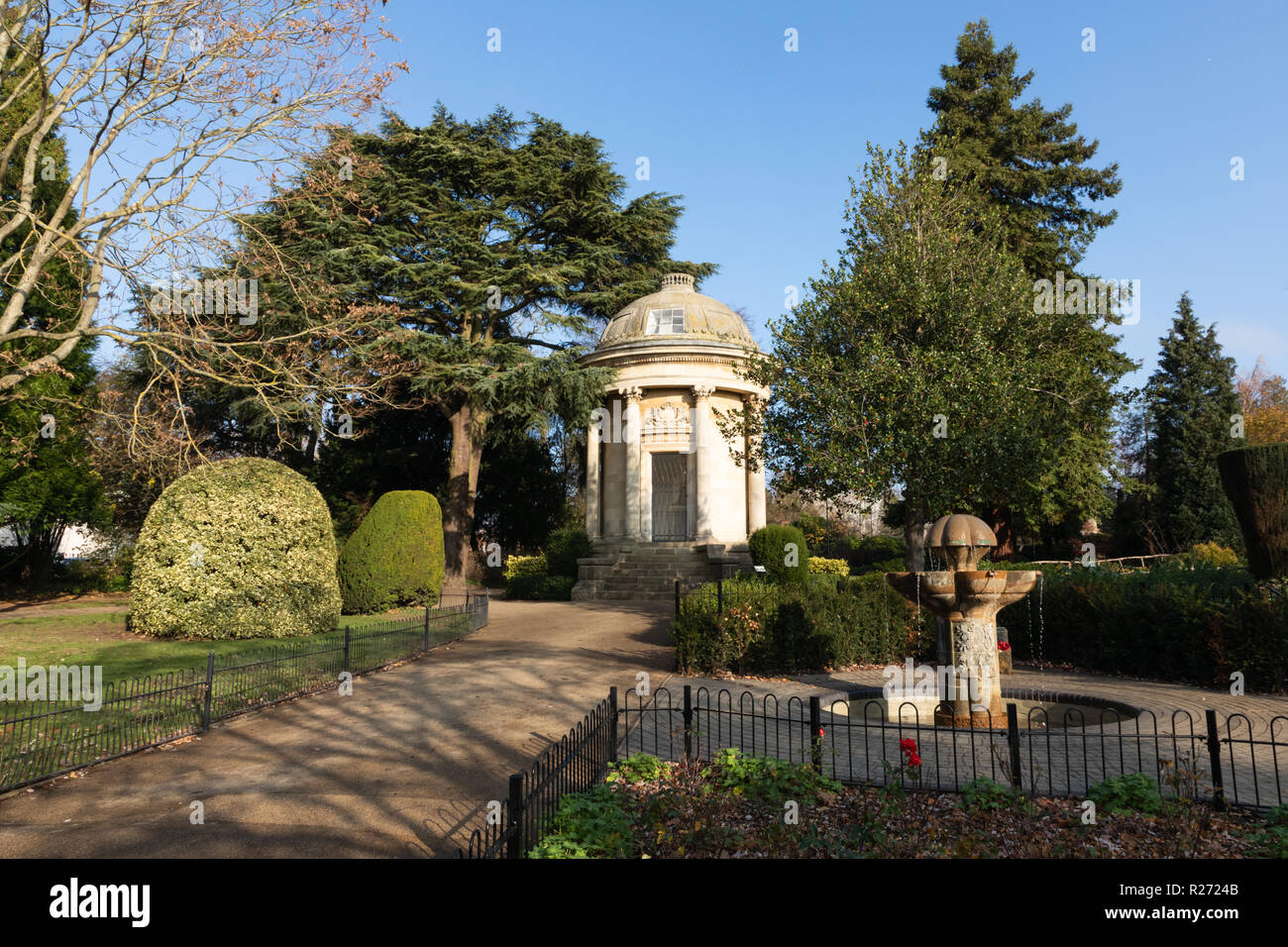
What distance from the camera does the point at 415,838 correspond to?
5.75m

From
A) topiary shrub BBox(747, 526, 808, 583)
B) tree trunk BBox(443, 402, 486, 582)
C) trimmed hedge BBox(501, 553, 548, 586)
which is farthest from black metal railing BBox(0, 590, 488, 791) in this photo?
trimmed hedge BBox(501, 553, 548, 586)

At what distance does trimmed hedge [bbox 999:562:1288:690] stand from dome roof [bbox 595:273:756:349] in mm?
16277

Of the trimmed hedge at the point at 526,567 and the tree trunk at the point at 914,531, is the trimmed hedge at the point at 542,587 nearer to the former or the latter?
the trimmed hedge at the point at 526,567

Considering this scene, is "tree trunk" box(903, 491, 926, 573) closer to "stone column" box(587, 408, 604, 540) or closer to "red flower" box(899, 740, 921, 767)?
"red flower" box(899, 740, 921, 767)

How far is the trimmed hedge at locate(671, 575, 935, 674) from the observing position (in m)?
13.2

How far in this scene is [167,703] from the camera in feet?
30.9

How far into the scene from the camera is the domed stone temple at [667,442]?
27125 millimetres

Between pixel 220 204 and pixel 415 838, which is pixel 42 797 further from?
pixel 220 204

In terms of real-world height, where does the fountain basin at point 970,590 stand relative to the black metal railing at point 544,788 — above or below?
above

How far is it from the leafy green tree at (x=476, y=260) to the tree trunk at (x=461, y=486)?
0.05 meters

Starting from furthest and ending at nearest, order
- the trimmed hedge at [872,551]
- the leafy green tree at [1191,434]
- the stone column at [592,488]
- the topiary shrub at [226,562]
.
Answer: the trimmed hedge at [872,551]
the leafy green tree at [1191,434]
the stone column at [592,488]
the topiary shrub at [226,562]

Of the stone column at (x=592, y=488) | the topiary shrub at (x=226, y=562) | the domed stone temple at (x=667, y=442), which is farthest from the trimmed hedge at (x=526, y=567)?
the topiary shrub at (x=226, y=562)
